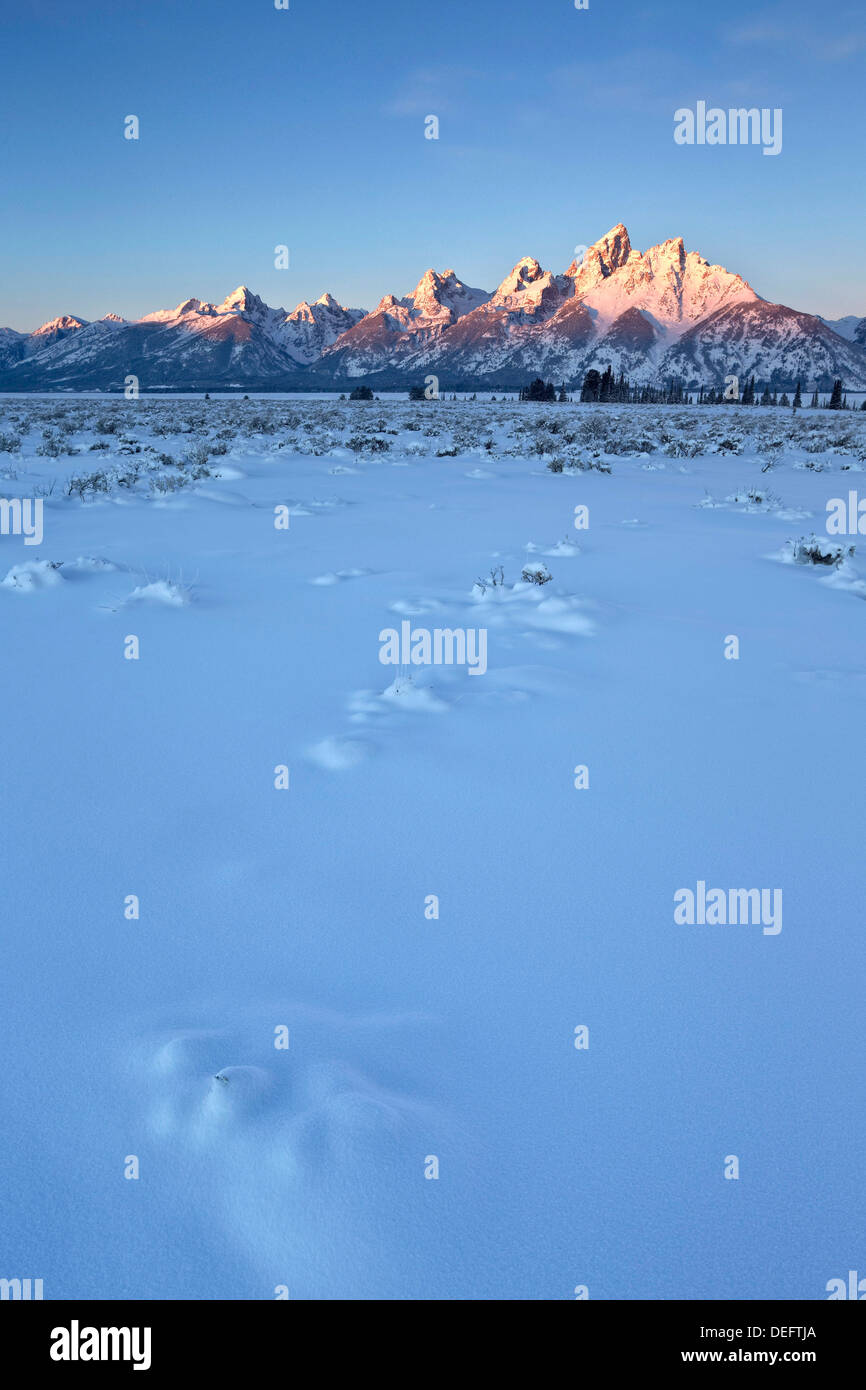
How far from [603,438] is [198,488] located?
1708cm

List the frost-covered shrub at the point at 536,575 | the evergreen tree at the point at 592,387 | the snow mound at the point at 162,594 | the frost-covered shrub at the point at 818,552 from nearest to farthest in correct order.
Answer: the snow mound at the point at 162,594 → the frost-covered shrub at the point at 536,575 → the frost-covered shrub at the point at 818,552 → the evergreen tree at the point at 592,387

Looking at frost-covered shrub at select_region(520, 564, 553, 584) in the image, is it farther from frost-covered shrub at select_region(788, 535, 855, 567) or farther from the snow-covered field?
frost-covered shrub at select_region(788, 535, 855, 567)

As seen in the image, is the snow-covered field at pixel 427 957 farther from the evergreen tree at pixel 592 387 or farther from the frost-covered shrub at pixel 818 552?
the evergreen tree at pixel 592 387

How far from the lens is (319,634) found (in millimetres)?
5176

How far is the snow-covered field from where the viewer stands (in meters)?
1.46

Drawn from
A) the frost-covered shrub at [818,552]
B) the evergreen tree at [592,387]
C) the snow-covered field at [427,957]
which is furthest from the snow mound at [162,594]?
the evergreen tree at [592,387]

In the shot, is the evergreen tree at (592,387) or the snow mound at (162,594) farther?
the evergreen tree at (592,387)

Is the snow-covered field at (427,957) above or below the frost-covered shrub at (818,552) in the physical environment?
below

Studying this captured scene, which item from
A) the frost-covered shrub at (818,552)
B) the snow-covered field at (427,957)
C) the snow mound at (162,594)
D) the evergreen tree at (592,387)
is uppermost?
the evergreen tree at (592,387)

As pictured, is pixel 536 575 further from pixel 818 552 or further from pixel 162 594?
pixel 818 552

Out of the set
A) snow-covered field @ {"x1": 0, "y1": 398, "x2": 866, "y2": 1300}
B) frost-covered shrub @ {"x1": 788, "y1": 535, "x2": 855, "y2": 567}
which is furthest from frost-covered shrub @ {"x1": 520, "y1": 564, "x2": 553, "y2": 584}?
frost-covered shrub @ {"x1": 788, "y1": 535, "x2": 855, "y2": 567}

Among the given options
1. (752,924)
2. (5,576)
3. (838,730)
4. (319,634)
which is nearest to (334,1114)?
(752,924)

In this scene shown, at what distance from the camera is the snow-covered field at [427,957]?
146cm

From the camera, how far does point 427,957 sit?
2164 millimetres
